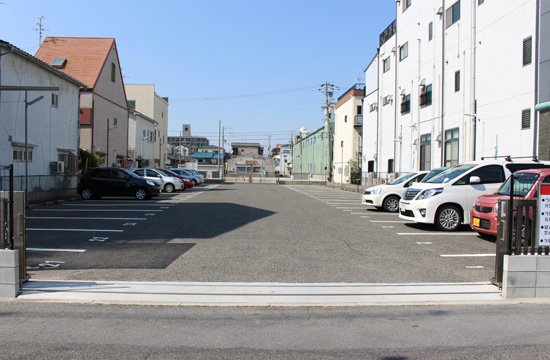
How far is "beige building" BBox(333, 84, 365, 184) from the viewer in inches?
1807

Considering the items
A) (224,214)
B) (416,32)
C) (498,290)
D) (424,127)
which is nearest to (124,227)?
(224,214)

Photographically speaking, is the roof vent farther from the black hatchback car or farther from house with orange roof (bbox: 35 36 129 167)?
the black hatchback car

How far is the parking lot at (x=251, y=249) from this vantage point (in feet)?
22.9

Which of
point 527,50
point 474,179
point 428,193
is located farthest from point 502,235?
point 527,50

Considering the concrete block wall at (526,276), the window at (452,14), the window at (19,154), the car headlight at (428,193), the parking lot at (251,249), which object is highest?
the window at (452,14)

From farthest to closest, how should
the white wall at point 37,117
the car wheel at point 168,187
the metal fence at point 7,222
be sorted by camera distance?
the car wheel at point 168,187, the white wall at point 37,117, the metal fence at point 7,222

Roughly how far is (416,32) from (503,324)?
25.9 meters

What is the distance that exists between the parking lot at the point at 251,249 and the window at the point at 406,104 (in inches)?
660

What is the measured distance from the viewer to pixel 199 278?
671 centimetres

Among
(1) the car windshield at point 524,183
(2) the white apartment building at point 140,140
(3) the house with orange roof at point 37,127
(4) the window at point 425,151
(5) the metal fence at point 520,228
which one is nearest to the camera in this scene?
(5) the metal fence at point 520,228

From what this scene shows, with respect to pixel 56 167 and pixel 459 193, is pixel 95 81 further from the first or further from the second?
pixel 459 193

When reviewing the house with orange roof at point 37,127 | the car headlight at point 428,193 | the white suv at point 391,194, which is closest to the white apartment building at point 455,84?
the white suv at point 391,194

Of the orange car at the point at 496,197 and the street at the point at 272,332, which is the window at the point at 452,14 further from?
the street at the point at 272,332

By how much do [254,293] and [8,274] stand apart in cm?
→ 320
